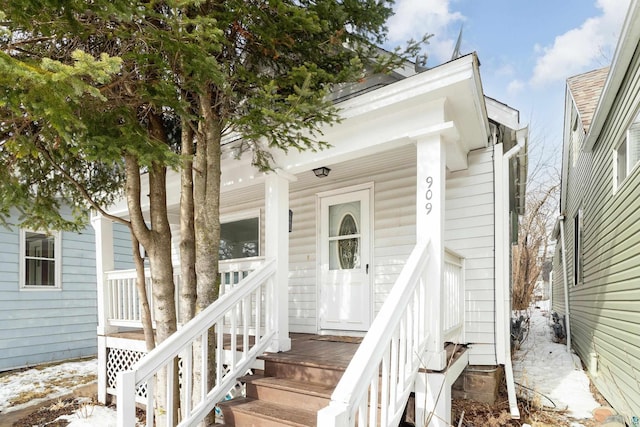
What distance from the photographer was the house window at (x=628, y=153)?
4008 mm

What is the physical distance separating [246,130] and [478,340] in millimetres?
3326

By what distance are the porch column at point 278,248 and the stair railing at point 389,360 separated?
1.52m

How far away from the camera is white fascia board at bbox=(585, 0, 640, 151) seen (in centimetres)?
342

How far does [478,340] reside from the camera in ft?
14.6

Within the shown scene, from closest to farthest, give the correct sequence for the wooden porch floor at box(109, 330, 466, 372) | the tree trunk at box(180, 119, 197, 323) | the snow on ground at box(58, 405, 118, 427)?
the wooden porch floor at box(109, 330, 466, 372) → the tree trunk at box(180, 119, 197, 323) → the snow on ground at box(58, 405, 118, 427)

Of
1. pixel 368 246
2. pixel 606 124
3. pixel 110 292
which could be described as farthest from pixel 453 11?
pixel 110 292

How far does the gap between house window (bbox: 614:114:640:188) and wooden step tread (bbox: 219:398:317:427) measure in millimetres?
3744

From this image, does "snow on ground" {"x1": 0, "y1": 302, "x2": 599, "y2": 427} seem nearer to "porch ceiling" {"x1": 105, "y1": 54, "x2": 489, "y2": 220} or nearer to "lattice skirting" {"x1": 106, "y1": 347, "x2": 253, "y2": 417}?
"lattice skirting" {"x1": 106, "y1": 347, "x2": 253, "y2": 417}

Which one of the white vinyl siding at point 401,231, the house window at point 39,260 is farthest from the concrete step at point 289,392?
the house window at point 39,260

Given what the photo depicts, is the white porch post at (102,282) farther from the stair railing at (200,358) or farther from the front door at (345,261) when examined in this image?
the front door at (345,261)

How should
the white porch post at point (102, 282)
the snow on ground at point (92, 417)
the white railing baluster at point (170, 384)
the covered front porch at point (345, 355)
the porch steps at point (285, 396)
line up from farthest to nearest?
1. the white porch post at point (102, 282)
2. the snow on ground at point (92, 417)
3. the porch steps at point (285, 396)
4. the white railing baluster at point (170, 384)
5. the covered front porch at point (345, 355)

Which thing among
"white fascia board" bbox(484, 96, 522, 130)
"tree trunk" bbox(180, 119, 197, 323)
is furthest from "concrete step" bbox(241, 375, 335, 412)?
"white fascia board" bbox(484, 96, 522, 130)

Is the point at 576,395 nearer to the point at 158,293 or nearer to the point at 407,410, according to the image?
the point at 407,410

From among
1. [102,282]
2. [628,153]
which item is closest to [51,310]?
[102,282]
